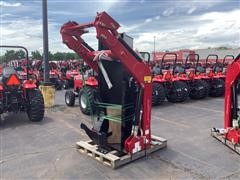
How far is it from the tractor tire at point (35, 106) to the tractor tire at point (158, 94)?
4025mm

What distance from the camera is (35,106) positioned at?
7957 mm

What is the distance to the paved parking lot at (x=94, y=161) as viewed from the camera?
4.62 meters

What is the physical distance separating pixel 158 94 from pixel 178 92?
3.87ft

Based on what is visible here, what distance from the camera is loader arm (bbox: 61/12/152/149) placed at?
464cm

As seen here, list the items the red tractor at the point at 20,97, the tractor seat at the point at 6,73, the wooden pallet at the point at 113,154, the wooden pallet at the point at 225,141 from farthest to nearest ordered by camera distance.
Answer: the tractor seat at the point at 6,73, the red tractor at the point at 20,97, the wooden pallet at the point at 225,141, the wooden pallet at the point at 113,154

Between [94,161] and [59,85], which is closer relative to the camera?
[94,161]

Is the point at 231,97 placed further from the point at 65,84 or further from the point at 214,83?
the point at 65,84

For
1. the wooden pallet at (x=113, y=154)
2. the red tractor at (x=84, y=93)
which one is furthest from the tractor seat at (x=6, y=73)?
the wooden pallet at (x=113, y=154)

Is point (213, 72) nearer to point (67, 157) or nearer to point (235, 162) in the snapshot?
point (235, 162)

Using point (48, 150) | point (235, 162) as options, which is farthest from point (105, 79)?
point (235, 162)

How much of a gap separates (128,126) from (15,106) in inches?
153

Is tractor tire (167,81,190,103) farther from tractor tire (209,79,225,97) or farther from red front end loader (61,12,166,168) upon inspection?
red front end loader (61,12,166,168)

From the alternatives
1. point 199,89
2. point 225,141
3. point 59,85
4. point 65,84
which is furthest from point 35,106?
point 65,84

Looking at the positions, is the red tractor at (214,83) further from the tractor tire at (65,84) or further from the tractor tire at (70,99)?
the tractor tire at (65,84)
